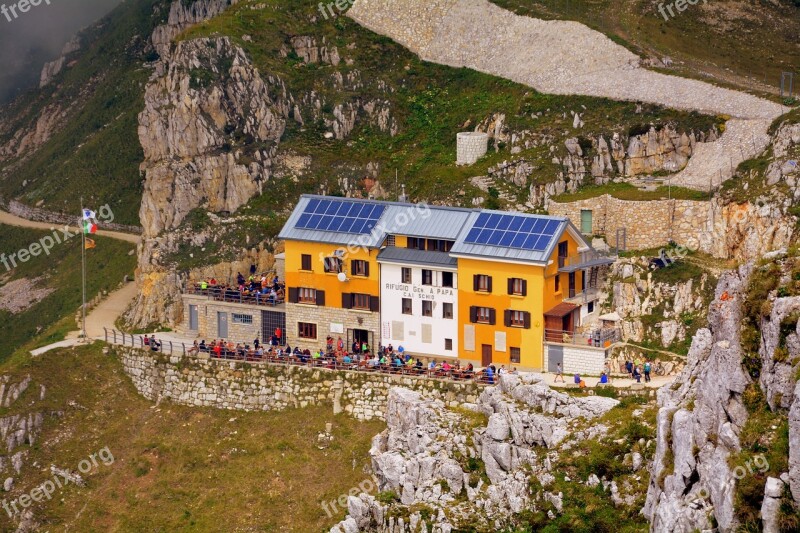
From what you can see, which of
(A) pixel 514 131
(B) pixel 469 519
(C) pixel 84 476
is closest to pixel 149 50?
(A) pixel 514 131

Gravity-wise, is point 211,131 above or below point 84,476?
above

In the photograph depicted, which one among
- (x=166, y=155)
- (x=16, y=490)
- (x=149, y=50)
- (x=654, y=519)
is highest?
(x=149, y=50)

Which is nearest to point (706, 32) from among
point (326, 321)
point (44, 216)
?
point (326, 321)

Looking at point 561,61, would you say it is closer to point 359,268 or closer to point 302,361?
point 359,268

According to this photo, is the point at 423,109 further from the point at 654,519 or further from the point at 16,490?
the point at 654,519

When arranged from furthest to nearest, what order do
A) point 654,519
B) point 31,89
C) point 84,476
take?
point 31,89 < point 84,476 < point 654,519

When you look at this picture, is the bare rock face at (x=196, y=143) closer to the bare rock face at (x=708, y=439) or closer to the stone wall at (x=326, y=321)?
the stone wall at (x=326, y=321)
